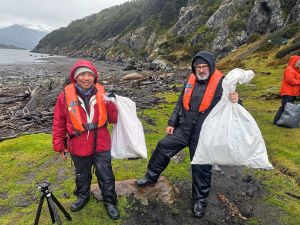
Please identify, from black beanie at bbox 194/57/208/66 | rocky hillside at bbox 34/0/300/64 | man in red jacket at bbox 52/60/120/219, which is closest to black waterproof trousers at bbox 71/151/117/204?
man in red jacket at bbox 52/60/120/219

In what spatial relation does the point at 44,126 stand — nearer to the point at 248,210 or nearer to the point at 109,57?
the point at 248,210

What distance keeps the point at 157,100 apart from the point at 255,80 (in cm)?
897

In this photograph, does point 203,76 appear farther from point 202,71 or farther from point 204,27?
point 204,27

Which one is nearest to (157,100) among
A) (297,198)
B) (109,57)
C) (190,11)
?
(297,198)

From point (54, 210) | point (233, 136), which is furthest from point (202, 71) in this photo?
point (54, 210)

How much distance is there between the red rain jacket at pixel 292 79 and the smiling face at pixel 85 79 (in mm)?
7978

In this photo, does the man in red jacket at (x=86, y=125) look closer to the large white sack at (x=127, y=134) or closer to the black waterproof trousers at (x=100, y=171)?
the black waterproof trousers at (x=100, y=171)

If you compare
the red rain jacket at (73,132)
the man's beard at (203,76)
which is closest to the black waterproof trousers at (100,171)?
the red rain jacket at (73,132)

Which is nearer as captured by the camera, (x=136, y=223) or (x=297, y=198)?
(x=136, y=223)

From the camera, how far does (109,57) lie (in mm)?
99625

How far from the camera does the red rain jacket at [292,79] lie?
35.8 feet

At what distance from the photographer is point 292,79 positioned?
10992mm

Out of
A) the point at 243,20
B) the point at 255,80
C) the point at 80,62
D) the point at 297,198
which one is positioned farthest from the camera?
the point at 243,20

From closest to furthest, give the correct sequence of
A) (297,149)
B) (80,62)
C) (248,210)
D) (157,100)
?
(80,62), (248,210), (297,149), (157,100)
